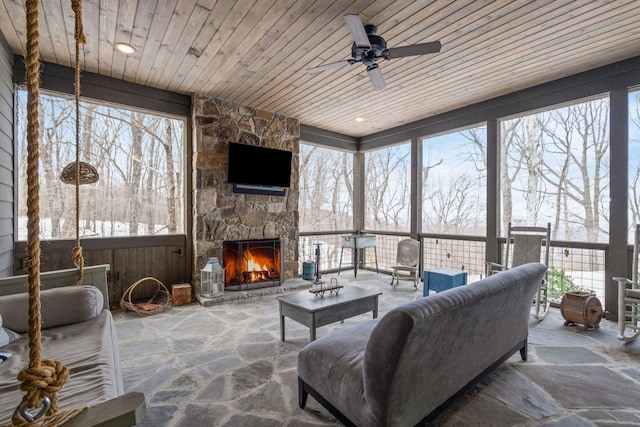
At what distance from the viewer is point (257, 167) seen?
193 inches

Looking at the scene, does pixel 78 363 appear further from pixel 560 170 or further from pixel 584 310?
pixel 560 170

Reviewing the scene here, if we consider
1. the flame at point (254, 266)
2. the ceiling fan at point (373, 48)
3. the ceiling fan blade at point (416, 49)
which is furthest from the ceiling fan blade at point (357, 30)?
the flame at point (254, 266)

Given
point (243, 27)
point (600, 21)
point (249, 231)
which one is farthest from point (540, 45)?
point (249, 231)

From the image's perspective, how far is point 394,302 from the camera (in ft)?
14.2

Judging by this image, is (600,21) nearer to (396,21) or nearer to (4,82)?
(396,21)

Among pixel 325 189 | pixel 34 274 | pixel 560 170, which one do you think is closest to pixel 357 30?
pixel 34 274

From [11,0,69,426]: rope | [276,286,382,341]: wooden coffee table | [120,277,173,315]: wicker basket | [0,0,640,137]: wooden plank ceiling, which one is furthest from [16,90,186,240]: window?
[11,0,69,426]: rope

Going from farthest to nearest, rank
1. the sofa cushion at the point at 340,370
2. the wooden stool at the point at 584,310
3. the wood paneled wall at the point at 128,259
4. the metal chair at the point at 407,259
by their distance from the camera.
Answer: the metal chair at the point at 407,259
the wood paneled wall at the point at 128,259
the wooden stool at the point at 584,310
the sofa cushion at the point at 340,370

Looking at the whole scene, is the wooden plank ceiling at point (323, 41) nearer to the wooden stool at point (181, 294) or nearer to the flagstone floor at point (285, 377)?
the wooden stool at point (181, 294)

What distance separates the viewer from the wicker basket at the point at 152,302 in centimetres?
383

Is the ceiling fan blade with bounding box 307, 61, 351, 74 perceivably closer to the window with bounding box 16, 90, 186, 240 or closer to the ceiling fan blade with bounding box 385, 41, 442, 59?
the ceiling fan blade with bounding box 385, 41, 442, 59

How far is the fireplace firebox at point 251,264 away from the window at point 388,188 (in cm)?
248

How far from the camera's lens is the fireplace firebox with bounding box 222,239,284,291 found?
4727 millimetres

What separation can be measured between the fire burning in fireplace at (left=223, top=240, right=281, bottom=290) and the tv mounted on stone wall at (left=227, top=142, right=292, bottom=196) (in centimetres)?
85
